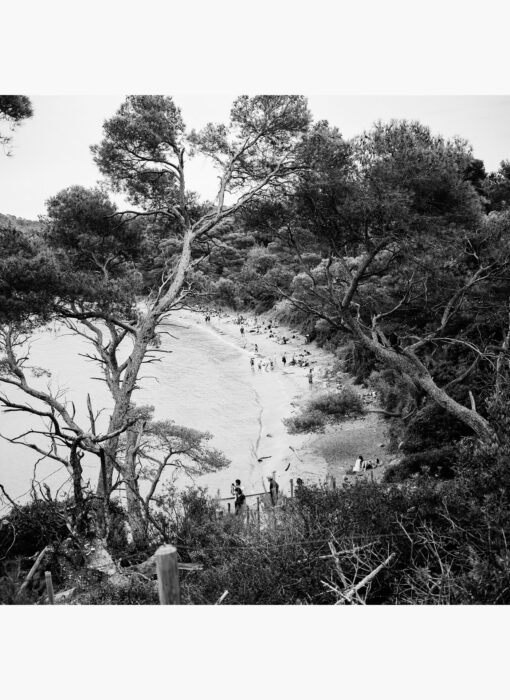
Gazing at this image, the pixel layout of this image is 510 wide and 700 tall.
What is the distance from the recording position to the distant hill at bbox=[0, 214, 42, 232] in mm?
5336

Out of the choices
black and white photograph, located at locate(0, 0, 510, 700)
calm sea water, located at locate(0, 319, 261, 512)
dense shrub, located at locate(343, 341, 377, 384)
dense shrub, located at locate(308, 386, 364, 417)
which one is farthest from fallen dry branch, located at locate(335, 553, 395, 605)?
dense shrub, located at locate(343, 341, 377, 384)

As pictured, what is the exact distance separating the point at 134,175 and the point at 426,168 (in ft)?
13.5

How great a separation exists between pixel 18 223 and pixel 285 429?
373 inches

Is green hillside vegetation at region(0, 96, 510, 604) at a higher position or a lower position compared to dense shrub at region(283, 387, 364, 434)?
higher

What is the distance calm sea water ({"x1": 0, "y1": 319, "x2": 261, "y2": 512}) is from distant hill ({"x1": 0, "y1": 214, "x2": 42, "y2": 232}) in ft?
6.97

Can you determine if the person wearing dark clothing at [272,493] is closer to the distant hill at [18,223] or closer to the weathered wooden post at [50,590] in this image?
the weathered wooden post at [50,590]

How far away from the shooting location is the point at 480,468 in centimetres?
375

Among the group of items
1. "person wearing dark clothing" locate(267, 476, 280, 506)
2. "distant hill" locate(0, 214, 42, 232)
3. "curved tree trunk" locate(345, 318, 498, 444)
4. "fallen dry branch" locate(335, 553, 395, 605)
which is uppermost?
"distant hill" locate(0, 214, 42, 232)

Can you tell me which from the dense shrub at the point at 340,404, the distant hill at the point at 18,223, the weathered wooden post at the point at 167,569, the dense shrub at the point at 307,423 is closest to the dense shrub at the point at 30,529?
the weathered wooden post at the point at 167,569

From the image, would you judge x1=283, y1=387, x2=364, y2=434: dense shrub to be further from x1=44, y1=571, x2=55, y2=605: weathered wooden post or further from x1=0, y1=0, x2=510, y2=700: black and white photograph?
x1=44, y1=571, x2=55, y2=605: weathered wooden post

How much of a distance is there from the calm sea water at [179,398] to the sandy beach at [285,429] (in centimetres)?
A: 32

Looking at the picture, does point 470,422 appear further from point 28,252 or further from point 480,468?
point 28,252

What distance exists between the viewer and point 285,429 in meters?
13.3

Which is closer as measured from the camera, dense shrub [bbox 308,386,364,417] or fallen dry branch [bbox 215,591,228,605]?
fallen dry branch [bbox 215,591,228,605]
